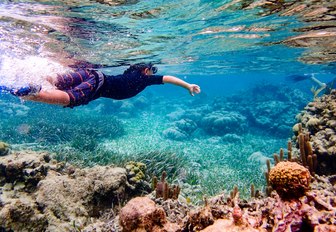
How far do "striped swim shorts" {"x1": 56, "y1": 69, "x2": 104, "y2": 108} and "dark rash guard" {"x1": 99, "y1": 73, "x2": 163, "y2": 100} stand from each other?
0.31m

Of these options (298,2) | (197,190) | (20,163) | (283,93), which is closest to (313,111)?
(298,2)

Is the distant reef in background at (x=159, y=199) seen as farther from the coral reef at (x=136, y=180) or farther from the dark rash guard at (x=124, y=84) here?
the dark rash guard at (x=124, y=84)

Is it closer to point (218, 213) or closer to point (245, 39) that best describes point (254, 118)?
point (245, 39)

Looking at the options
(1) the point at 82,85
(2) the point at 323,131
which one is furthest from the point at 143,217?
(2) the point at 323,131

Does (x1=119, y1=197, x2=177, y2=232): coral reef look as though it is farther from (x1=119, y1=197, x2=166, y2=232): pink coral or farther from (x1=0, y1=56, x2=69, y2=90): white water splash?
(x1=0, y1=56, x2=69, y2=90): white water splash

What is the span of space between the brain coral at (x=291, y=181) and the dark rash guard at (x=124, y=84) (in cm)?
527

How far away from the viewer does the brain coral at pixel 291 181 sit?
2961 millimetres

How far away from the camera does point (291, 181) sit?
2979 mm

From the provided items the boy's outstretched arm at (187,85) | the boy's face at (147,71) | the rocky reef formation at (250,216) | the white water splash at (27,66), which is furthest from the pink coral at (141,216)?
the white water splash at (27,66)

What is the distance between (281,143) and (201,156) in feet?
29.1

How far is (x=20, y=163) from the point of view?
652cm

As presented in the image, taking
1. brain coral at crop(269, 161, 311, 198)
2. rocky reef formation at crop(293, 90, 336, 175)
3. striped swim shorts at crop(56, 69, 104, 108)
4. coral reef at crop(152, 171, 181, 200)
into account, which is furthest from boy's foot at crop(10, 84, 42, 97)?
rocky reef formation at crop(293, 90, 336, 175)

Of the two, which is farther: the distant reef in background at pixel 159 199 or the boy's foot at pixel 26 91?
the boy's foot at pixel 26 91

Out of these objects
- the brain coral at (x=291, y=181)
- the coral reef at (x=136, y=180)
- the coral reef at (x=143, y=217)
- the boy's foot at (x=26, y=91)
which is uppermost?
the boy's foot at (x=26, y=91)
